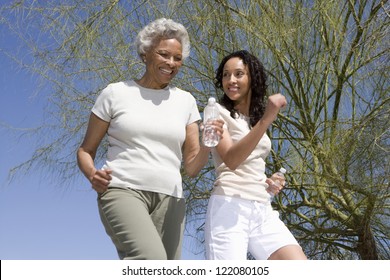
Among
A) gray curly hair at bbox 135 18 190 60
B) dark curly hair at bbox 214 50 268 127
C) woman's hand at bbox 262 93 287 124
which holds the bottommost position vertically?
woman's hand at bbox 262 93 287 124

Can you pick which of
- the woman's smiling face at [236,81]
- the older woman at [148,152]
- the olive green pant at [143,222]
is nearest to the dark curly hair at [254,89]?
the woman's smiling face at [236,81]

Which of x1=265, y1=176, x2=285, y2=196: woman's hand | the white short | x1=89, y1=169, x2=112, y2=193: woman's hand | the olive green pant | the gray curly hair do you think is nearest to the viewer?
the olive green pant

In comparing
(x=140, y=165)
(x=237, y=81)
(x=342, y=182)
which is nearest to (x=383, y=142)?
(x=342, y=182)

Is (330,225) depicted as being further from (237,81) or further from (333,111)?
(237,81)

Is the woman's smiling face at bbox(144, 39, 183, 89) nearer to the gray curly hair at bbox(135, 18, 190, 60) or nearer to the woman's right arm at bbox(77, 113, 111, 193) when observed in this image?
the gray curly hair at bbox(135, 18, 190, 60)

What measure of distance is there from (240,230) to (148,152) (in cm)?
41

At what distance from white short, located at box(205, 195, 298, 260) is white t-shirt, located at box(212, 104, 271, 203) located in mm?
29

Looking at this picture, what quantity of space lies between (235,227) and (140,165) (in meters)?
0.39

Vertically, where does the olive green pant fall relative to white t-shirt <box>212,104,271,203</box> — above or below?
below

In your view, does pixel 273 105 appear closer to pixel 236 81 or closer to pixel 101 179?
pixel 236 81

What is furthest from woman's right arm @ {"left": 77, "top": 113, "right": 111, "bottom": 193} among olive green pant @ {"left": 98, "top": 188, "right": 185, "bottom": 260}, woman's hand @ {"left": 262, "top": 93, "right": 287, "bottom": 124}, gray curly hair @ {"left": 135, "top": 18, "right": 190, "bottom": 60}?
woman's hand @ {"left": 262, "top": 93, "right": 287, "bottom": 124}

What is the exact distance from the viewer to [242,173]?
2.10 metres

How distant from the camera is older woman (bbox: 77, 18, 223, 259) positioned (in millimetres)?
1852

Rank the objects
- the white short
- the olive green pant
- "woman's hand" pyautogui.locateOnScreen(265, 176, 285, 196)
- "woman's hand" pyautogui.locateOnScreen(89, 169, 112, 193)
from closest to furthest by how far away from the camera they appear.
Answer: the olive green pant, "woman's hand" pyautogui.locateOnScreen(89, 169, 112, 193), the white short, "woman's hand" pyautogui.locateOnScreen(265, 176, 285, 196)
